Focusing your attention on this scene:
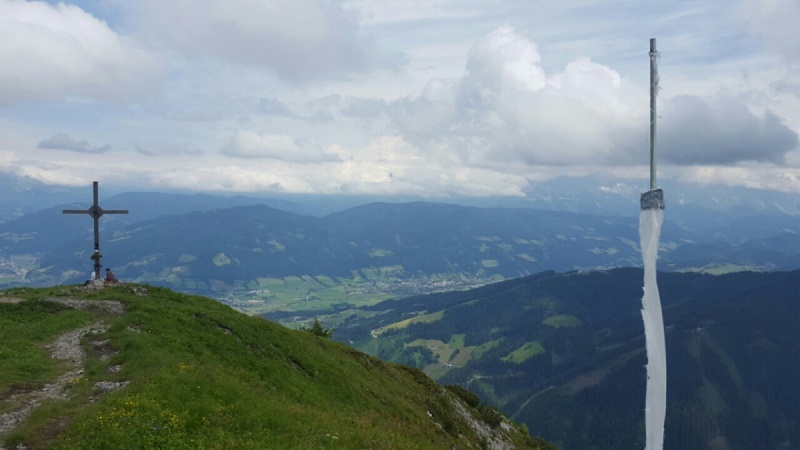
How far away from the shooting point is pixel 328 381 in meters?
38.7

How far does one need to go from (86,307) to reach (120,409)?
2103 centimetres

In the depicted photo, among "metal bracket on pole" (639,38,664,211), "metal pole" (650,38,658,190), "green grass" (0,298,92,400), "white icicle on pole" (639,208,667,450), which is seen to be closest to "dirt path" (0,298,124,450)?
"green grass" (0,298,92,400)

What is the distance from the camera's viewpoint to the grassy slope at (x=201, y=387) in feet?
64.6

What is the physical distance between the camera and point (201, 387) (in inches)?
940

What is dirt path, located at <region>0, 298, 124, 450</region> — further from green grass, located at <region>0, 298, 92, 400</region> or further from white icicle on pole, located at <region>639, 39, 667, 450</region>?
white icicle on pole, located at <region>639, 39, 667, 450</region>

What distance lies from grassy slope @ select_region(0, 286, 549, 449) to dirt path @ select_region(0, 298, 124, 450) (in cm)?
47

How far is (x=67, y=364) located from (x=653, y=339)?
2918cm

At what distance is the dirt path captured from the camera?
803 inches

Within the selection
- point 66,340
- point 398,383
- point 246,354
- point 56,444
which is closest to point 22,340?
point 66,340

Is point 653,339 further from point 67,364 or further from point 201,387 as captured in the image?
point 67,364

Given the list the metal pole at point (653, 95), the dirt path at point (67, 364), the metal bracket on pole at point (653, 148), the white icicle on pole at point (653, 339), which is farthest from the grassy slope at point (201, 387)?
the metal pole at point (653, 95)

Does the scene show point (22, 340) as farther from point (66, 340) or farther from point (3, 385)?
point (3, 385)

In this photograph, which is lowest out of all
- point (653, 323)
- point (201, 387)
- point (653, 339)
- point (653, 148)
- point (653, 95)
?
point (201, 387)

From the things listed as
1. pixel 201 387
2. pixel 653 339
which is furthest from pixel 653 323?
pixel 201 387
